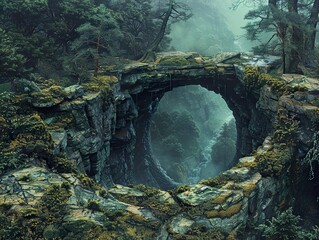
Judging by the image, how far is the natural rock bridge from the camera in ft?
35.1

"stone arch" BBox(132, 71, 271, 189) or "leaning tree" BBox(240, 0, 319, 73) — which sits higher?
"leaning tree" BBox(240, 0, 319, 73)

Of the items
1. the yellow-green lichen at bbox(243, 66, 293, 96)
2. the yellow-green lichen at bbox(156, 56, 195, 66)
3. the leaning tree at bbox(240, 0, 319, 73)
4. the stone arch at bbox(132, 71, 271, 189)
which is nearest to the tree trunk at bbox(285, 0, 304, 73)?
the leaning tree at bbox(240, 0, 319, 73)

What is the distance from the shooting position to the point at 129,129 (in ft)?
81.9

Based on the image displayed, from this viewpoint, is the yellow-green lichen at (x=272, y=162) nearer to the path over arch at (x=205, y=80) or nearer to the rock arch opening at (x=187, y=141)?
the path over arch at (x=205, y=80)

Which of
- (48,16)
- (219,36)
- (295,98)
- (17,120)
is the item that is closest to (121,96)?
(48,16)

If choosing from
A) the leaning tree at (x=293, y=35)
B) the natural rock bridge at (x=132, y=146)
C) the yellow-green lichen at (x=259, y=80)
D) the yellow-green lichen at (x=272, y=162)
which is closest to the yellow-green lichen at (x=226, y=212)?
the natural rock bridge at (x=132, y=146)

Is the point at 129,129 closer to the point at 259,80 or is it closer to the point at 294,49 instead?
the point at 259,80

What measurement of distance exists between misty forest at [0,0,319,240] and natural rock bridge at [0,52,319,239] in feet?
0.19

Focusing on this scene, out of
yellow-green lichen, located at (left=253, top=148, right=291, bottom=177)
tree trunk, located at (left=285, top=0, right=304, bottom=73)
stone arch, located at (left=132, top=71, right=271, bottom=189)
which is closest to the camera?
yellow-green lichen, located at (left=253, top=148, right=291, bottom=177)

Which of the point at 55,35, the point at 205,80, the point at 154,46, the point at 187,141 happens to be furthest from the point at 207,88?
the point at 187,141

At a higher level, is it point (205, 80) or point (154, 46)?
point (154, 46)

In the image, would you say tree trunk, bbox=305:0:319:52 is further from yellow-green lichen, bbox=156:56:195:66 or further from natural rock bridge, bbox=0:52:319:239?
yellow-green lichen, bbox=156:56:195:66

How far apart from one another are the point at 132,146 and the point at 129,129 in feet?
9.20

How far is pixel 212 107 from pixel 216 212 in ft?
179
